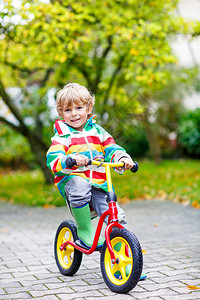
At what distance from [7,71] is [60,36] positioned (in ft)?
12.3

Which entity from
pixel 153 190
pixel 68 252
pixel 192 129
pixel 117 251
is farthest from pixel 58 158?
pixel 192 129

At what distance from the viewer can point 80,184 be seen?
3.18 metres

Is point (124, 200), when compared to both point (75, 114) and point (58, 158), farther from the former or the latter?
point (58, 158)

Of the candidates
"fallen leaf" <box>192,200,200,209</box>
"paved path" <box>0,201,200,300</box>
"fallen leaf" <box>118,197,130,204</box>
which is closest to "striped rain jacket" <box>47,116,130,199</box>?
"paved path" <box>0,201,200,300</box>

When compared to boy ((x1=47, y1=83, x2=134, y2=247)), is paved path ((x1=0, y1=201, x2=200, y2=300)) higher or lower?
lower

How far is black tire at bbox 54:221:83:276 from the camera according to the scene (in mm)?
3525

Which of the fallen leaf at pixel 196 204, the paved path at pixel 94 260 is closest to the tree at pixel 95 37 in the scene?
the paved path at pixel 94 260

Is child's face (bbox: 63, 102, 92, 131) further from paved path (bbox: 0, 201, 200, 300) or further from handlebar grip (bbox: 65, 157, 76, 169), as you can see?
paved path (bbox: 0, 201, 200, 300)

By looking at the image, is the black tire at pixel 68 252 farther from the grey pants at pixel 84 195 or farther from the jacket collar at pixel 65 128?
the jacket collar at pixel 65 128

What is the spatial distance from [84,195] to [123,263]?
1.89ft

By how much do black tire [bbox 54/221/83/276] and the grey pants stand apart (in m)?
0.39

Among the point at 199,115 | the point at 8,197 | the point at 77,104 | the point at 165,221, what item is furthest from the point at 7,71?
the point at 77,104

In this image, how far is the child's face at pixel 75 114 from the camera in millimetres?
3316

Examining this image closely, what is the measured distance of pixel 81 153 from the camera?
3244mm
